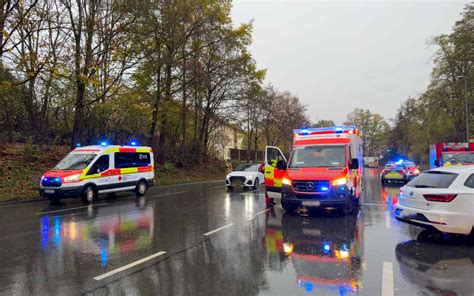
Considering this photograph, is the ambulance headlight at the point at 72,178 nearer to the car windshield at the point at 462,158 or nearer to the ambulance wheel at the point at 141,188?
the ambulance wheel at the point at 141,188

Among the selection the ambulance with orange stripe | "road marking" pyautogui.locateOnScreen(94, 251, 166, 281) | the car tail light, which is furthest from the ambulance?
the ambulance with orange stripe

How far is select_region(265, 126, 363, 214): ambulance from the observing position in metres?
10.3

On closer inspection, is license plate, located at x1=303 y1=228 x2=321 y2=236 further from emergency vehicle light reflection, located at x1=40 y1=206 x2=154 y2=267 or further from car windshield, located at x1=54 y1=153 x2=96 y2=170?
car windshield, located at x1=54 y1=153 x2=96 y2=170

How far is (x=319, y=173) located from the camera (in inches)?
416

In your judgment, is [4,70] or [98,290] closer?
[98,290]

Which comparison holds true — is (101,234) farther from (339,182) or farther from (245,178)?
(245,178)

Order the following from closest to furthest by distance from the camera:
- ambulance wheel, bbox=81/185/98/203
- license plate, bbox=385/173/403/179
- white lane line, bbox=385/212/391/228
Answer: white lane line, bbox=385/212/391/228 → ambulance wheel, bbox=81/185/98/203 → license plate, bbox=385/173/403/179

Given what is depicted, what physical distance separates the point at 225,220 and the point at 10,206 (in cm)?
899

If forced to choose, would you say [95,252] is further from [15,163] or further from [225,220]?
[15,163]

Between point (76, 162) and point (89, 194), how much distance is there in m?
1.45

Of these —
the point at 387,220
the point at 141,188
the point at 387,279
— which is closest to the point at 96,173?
the point at 141,188

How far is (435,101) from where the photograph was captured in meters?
42.4

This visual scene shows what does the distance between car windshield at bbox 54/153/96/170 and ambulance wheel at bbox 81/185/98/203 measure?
85cm

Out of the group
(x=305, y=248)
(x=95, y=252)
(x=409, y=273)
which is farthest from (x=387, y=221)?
(x=95, y=252)
